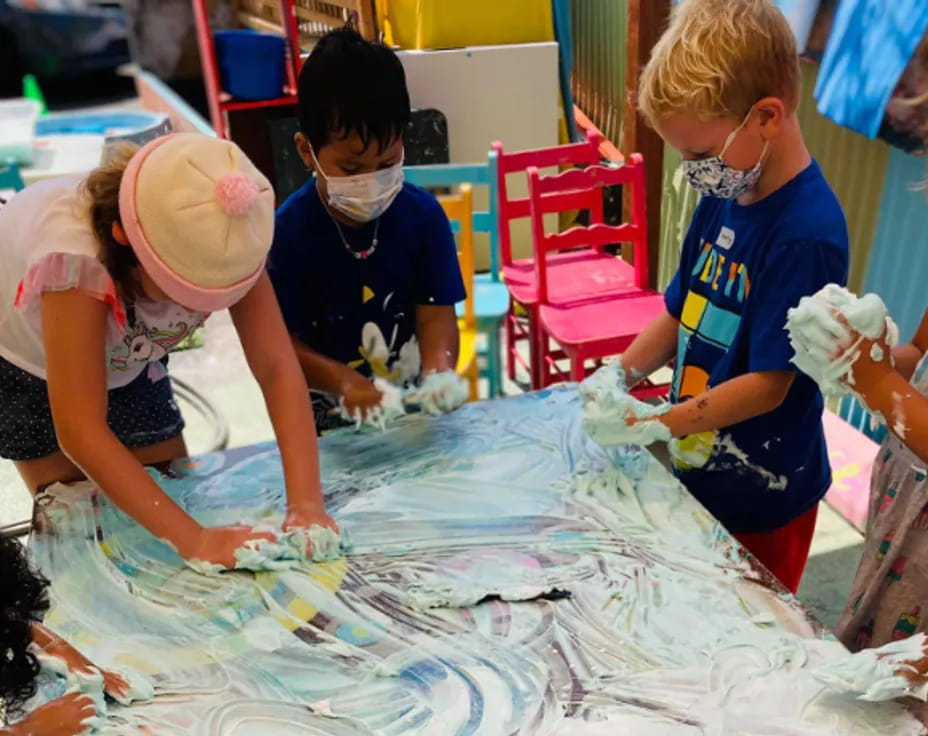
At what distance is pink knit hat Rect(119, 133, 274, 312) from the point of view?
3.62 ft

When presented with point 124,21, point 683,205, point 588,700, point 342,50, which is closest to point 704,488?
point 588,700

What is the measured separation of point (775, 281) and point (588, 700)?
28.2 inches

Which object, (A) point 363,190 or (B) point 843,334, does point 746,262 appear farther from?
(A) point 363,190

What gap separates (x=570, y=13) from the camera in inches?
62.1

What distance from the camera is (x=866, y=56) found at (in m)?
2.07

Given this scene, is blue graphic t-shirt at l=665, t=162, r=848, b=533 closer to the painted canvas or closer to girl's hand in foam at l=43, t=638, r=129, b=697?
the painted canvas

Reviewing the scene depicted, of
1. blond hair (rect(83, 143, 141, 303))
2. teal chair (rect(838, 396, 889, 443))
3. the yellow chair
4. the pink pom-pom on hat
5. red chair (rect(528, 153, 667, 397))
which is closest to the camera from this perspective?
the pink pom-pom on hat

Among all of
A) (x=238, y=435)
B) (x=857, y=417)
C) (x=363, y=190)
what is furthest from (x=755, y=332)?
(x=238, y=435)

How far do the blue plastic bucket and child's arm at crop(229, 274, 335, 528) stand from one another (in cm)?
48

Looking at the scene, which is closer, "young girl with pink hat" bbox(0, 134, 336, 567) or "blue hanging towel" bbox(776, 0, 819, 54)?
"young girl with pink hat" bbox(0, 134, 336, 567)

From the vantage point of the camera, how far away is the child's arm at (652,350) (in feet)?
5.45

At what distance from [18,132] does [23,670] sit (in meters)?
3.56

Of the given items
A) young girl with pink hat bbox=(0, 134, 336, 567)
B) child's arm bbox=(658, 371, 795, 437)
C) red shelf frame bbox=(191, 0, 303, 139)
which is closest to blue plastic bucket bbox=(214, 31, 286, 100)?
red shelf frame bbox=(191, 0, 303, 139)

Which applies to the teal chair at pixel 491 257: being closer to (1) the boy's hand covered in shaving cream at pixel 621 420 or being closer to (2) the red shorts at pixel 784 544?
(1) the boy's hand covered in shaving cream at pixel 621 420
